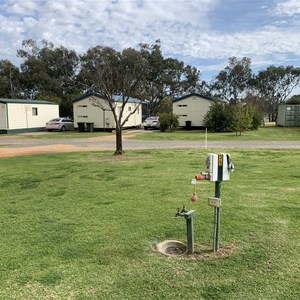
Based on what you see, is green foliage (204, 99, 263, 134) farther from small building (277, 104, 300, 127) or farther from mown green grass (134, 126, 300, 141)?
small building (277, 104, 300, 127)

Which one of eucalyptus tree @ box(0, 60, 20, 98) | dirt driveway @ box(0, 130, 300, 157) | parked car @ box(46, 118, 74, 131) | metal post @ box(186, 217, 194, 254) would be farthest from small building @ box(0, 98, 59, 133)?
metal post @ box(186, 217, 194, 254)

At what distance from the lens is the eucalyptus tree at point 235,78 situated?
5559 cm

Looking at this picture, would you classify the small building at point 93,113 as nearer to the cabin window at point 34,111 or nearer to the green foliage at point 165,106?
the cabin window at point 34,111

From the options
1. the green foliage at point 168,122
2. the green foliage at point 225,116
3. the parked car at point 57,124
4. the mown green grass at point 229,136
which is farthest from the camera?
the parked car at point 57,124

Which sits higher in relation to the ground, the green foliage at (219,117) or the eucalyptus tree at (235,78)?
the eucalyptus tree at (235,78)

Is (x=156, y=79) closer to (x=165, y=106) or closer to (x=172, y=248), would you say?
(x=165, y=106)

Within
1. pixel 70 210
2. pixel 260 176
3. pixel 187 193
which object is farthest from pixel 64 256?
pixel 260 176

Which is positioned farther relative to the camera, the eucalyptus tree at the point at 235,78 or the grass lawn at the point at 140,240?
the eucalyptus tree at the point at 235,78

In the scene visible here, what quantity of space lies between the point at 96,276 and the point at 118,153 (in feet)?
32.7

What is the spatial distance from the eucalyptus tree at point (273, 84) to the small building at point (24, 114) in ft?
121

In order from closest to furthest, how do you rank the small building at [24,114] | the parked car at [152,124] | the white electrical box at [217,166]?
the white electrical box at [217,166]
the small building at [24,114]
the parked car at [152,124]

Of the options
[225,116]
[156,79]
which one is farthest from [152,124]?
[156,79]

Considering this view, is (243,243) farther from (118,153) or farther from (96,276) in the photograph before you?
(118,153)

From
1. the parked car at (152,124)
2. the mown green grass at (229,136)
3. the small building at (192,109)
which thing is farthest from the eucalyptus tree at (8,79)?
the mown green grass at (229,136)
